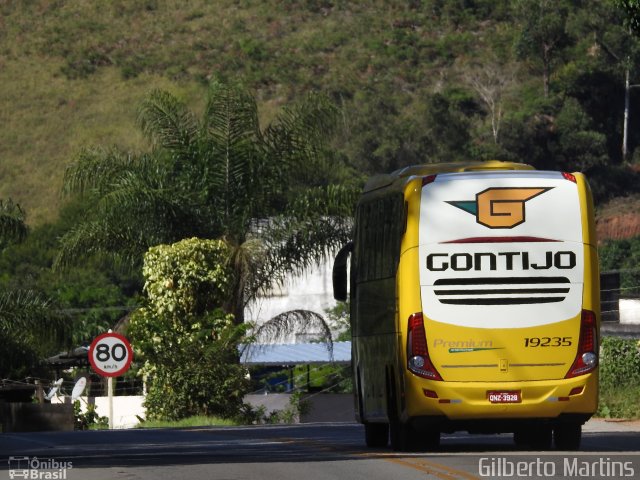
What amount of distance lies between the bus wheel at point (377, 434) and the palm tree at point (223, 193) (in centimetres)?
1711

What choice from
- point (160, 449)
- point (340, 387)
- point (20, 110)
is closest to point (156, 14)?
point (20, 110)

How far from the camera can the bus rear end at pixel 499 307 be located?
60.5 ft

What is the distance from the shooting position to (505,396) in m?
18.4

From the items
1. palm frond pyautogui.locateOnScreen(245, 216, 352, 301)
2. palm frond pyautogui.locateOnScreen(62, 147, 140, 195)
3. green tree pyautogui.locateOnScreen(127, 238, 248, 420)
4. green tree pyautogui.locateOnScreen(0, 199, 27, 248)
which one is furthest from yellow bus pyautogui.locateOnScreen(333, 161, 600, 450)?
green tree pyautogui.locateOnScreen(0, 199, 27, 248)

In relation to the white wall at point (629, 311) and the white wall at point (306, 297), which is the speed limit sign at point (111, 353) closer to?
Result: the white wall at point (629, 311)

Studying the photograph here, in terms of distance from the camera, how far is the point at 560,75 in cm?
11450

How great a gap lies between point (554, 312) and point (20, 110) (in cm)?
11055

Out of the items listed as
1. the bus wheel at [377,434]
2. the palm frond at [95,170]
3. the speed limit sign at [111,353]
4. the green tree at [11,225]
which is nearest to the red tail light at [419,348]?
the bus wheel at [377,434]

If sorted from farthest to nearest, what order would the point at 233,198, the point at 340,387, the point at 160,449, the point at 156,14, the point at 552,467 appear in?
1. the point at 156,14
2. the point at 340,387
3. the point at 233,198
4. the point at 160,449
5. the point at 552,467

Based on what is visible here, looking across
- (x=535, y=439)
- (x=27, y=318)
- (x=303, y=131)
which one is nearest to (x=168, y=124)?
(x=303, y=131)

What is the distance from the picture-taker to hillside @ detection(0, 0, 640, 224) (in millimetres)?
105812

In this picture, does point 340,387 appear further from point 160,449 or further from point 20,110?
point 20,110

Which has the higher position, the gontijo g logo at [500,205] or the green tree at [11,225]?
the green tree at [11,225]

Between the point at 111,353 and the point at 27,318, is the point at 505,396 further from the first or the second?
the point at 27,318
